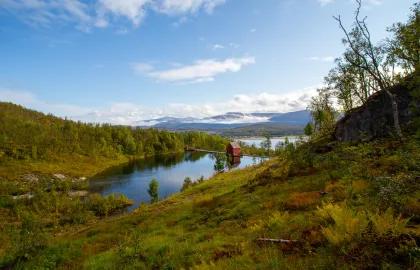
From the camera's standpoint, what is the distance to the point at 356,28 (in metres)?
26.4

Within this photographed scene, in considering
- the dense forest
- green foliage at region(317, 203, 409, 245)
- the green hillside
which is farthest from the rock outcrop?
the dense forest

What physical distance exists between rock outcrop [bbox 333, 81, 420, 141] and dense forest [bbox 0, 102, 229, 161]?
103367mm

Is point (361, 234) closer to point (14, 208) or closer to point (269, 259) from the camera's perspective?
point (269, 259)

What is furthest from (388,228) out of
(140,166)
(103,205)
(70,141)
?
(70,141)

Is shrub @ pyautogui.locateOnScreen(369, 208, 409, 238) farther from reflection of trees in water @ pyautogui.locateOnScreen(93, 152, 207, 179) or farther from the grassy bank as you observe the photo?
reflection of trees in water @ pyautogui.locateOnScreen(93, 152, 207, 179)

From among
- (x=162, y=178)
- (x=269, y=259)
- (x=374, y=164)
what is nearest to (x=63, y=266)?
(x=269, y=259)

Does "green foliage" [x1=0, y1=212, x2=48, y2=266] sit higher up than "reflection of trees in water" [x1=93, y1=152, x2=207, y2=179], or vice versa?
"green foliage" [x1=0, y1=212, x2=48, y2=266]

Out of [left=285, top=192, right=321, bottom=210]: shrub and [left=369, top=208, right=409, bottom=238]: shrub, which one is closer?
[left=369, top=208, right=409, bottom=238]: shrub

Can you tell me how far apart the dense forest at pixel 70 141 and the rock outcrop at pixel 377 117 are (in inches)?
4070

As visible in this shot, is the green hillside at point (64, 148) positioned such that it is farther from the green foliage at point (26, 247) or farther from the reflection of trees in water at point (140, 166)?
the green foliage at point (26, 247)

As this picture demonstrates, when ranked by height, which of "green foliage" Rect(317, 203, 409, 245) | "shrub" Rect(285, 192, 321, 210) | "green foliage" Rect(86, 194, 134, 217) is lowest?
"green foliage" Rect(86, 194, 134, 217)

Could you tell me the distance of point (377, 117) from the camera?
1016 inches

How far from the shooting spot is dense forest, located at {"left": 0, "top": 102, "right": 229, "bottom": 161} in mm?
91219

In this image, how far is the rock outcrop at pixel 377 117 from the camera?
24.2 m
